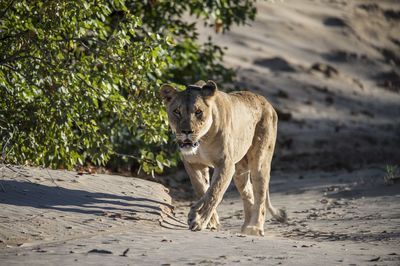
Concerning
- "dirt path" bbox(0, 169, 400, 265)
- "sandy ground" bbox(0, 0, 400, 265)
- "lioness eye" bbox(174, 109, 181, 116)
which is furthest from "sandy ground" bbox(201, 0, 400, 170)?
"lioness eye" bbox(174, 109, 181, 116)

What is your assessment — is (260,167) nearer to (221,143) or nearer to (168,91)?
(221,143)

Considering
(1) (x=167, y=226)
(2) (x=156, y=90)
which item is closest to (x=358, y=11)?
(2) (x=156, y=90)

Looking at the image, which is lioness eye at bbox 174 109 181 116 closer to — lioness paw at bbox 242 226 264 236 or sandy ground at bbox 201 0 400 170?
lioness paw at bbox 242 226 264 236

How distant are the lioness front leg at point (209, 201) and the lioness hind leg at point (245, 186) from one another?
126 cm

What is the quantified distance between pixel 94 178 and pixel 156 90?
1734 millimetres

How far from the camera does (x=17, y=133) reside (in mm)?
10312

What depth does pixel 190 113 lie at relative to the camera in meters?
8.41

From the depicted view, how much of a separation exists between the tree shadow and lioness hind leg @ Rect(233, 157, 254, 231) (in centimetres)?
114

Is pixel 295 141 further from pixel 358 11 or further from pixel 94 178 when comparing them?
pixel 358 11

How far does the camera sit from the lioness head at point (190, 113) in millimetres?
8305

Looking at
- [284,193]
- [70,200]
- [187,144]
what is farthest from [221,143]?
[284,193]

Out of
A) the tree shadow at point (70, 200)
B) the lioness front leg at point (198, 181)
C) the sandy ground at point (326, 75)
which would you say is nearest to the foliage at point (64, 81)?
the tree shadow at point (70, 200)

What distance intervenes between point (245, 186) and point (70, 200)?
223cm

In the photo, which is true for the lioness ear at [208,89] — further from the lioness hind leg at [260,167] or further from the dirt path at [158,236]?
the lioness hind leg at [260,167]
